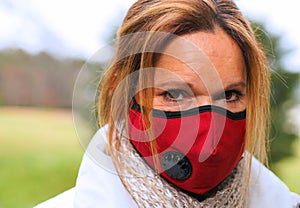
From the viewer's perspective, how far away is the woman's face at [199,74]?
804 mm

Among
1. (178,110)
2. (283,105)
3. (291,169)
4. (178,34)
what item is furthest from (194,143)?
(291,169)

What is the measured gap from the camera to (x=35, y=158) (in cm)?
533

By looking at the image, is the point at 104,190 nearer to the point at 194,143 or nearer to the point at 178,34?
the point at 194,143

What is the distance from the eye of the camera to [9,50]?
4.57 metres

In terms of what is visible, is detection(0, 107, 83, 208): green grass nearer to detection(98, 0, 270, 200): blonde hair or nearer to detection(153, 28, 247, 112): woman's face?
detection(98, 0, 270, 200): blonde hair

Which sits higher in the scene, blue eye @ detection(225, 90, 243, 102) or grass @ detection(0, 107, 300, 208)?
blue eye @ detection(225, 90, 243, 102)

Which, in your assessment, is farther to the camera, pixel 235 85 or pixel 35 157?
pixel 35 157

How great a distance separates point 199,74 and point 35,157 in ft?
15.5

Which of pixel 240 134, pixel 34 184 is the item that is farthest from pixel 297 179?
pixel 240 134

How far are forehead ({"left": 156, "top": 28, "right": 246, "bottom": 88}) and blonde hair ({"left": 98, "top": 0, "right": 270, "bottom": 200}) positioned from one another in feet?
0.05

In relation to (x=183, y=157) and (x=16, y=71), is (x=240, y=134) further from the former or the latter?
(x=16, y=71)

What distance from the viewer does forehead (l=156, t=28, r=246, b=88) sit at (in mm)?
804

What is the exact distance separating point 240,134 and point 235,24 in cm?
19

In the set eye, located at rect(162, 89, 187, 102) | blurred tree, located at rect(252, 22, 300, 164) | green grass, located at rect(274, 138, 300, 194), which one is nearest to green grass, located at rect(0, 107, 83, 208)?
green grass, located at rect(274, 138, 300, 194)
